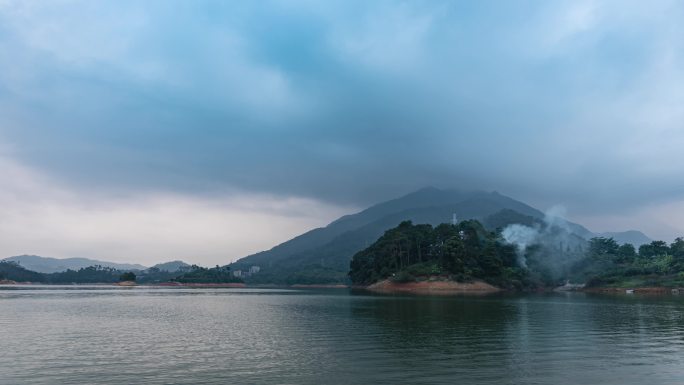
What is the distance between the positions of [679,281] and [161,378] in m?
204

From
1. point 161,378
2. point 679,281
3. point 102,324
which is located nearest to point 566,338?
point 161,378

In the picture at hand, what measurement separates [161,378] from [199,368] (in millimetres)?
3152

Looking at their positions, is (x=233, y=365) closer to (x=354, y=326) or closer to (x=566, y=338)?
(x=354, y=326)

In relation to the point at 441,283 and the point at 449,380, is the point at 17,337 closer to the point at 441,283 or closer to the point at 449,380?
the point at 449,380

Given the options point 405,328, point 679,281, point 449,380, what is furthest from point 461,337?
point 679,281

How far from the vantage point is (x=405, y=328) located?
51312 millimetres

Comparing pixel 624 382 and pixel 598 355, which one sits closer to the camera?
pixel 624 382

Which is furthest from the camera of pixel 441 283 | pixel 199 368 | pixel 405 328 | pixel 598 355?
pixel 441 283

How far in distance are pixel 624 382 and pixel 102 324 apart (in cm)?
5121

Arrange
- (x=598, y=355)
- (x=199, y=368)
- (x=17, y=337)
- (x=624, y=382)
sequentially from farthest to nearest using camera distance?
(x=17, y=337), (x=598, y=355), (x=199, y=368), (x=624, y=382)

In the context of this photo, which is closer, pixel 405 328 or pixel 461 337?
pixel 461 337

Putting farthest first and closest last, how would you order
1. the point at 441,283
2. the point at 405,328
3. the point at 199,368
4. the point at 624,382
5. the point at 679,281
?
the point at 441,283 → the point at 679,281 → the point at 405,328 → the point at 199,368 → the point at 624,382

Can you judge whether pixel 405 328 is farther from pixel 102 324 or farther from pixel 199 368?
pixel 102 324

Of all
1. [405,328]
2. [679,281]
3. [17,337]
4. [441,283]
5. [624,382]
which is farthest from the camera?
[441,283]
